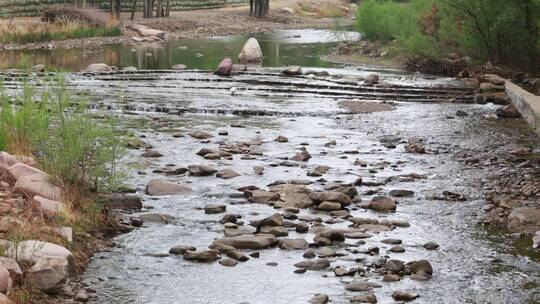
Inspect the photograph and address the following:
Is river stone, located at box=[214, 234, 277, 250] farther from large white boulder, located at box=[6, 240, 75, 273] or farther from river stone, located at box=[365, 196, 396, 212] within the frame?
river stone, located at box=[365, 196, 396, 212]

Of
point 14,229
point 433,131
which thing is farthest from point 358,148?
point 14,229

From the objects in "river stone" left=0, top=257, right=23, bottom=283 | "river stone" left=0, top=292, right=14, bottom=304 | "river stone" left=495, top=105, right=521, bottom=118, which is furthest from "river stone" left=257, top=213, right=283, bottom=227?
"river stone" left=495, top=105, right=521, bottom=118

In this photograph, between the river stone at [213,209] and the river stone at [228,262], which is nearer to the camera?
the river stone at [228,262]

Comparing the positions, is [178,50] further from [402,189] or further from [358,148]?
[402,189]

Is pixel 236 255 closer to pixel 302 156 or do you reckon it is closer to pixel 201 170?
pixel 201 170

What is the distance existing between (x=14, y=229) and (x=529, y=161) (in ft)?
31.1

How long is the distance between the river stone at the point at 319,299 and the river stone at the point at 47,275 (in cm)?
253

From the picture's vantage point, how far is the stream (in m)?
8.63

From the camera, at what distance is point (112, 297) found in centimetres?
826

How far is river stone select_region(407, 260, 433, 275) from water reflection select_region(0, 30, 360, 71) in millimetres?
21457

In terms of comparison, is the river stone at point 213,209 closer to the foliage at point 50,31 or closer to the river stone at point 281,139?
the river stone at point 281,139

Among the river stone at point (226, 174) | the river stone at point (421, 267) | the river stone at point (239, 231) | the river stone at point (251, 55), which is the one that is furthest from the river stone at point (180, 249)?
the river stone at point (251, 55)


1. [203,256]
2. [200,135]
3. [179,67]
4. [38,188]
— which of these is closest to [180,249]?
[203,256]

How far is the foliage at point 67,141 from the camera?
1068 cm
